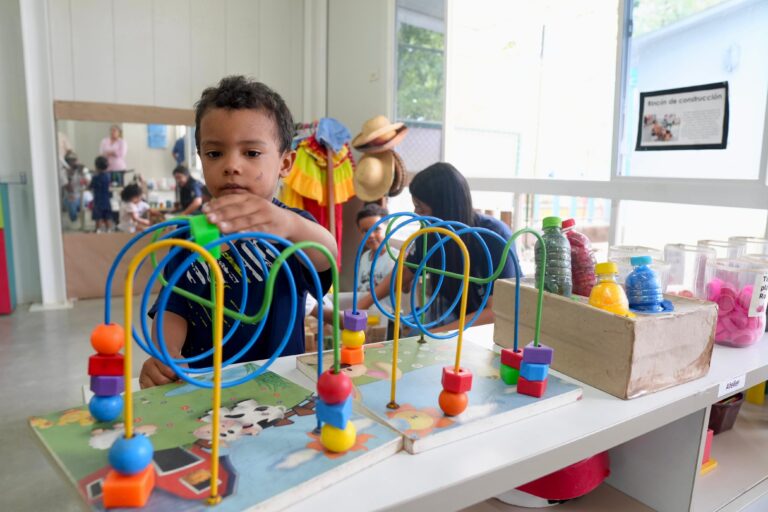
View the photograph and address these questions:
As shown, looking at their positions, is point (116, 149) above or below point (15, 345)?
above

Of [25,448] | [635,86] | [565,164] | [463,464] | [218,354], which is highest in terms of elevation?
[635,86]

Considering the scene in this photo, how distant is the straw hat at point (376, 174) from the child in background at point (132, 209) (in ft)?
5.89

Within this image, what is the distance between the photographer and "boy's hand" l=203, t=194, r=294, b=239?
574 mm

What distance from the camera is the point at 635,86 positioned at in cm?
186

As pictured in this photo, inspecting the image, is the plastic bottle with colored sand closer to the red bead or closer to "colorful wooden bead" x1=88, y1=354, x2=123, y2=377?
the red bead

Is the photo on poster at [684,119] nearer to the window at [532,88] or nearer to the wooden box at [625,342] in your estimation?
the window at [532,88]

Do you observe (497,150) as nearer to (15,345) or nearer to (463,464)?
(463,464)

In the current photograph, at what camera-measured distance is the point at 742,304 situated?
3.64 feet

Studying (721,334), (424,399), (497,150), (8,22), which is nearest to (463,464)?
(424,399)

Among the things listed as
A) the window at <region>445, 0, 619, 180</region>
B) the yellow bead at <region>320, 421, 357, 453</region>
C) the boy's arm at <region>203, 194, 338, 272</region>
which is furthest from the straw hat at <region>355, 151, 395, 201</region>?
the yellow bead at <region>320, 421, 357, 453</region>

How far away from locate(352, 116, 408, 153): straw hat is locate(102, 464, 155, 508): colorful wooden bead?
7.70 ft

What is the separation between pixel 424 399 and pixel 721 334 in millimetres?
755

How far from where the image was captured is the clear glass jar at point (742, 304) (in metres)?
1.10

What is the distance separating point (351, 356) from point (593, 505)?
51 centimetres
